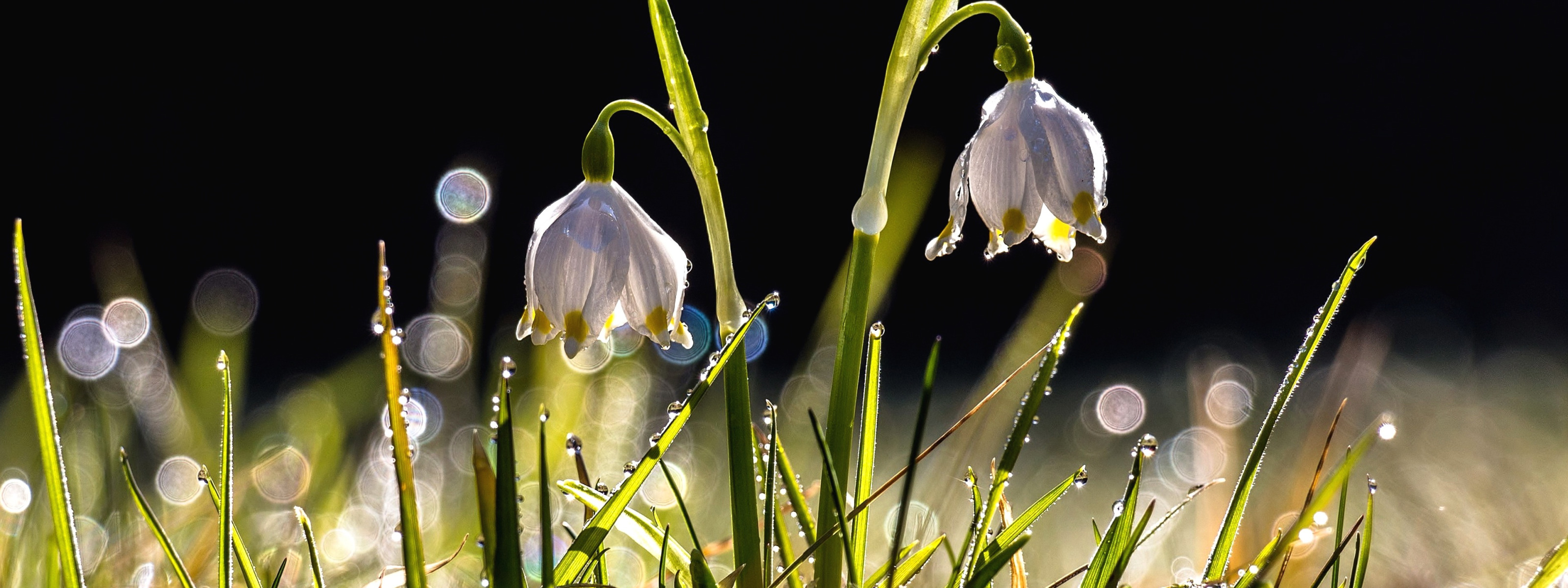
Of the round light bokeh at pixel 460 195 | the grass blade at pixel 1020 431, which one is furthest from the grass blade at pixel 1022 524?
the round light bokeh at pixel 460 195

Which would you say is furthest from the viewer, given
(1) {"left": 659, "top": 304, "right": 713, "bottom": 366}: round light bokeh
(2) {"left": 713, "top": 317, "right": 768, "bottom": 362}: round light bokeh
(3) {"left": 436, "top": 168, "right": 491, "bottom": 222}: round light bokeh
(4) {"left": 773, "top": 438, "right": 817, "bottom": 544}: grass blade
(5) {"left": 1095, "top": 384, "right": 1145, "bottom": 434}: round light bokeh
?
(1) {"left": 659, "top": 304, "right": 713, "bottom": 366}: round light bokeh

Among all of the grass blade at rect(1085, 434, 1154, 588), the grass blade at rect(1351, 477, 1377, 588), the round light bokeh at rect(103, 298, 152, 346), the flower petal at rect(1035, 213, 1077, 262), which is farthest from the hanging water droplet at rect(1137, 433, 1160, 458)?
the round light bokeh at rect(103, 298, 152, 346)

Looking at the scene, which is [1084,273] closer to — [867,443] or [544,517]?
[867,443]

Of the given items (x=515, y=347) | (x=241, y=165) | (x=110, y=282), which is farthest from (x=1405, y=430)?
(x=241, y=165)

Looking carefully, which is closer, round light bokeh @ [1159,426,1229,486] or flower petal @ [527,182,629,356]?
flower petal @ [527,182,629,356]

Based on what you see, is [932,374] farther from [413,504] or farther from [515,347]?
[515,347]

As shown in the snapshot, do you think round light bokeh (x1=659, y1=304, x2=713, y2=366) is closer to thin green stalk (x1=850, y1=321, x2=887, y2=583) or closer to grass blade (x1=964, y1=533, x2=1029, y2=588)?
thin green stalk (x1=850, y1=321, x2=887, y2=583)
